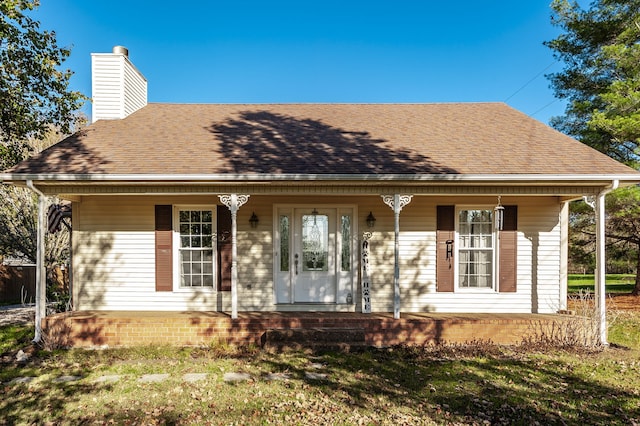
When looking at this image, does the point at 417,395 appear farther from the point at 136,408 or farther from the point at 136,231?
the point at 136,231

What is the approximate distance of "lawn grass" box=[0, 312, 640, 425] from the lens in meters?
4.34

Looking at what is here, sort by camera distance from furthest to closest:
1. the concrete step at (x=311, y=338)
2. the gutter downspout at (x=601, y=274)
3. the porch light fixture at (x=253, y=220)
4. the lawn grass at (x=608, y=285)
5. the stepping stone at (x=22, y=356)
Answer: the lawn grass at (x=608, y=285), the porch light fixture at (x=253, y=220), the gutter downspout at (x=601, y=274), the concrete step at (x=311, y=338), the stepping stone at (x=22, y=356)

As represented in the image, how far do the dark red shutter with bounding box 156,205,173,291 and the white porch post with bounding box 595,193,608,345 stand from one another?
802 centimetres

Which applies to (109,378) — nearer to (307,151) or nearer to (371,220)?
(307,151)

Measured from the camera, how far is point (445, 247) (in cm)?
823

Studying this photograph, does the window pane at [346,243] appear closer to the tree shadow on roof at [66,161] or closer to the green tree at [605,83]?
the tree shadow on roof at [66,161]

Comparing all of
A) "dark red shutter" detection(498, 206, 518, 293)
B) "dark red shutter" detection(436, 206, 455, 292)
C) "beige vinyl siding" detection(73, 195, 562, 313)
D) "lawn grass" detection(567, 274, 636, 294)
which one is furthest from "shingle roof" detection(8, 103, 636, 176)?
"lawn grass" detection(567, 274, 636, 294)

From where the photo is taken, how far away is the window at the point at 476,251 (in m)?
8.30

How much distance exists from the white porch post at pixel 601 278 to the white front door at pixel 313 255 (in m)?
4.44

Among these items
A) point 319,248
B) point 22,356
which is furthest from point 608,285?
point 22,356

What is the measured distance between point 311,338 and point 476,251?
396 centimetres

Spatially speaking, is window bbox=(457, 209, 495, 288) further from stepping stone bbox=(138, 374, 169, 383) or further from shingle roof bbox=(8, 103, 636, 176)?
stepping stone bbox=(138, 374, 169, 383)

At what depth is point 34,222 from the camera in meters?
13.2

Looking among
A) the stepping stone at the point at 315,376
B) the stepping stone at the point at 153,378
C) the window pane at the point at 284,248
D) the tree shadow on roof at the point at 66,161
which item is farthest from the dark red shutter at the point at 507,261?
the tree shadow on roof at the point at 66,161
